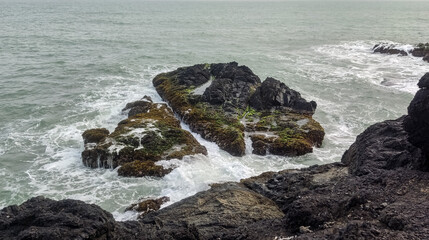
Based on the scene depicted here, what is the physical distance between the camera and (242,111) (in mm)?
27453

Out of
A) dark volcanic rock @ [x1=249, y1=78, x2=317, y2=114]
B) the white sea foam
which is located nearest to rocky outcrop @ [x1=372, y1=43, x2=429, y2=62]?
the white sea foam

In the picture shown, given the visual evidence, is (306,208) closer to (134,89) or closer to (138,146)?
(138,146)

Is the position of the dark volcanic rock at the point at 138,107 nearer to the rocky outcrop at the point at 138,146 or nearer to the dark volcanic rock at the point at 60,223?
the rocky outcrop at the point at 138,146

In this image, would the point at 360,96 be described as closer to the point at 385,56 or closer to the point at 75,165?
the point at 385,56

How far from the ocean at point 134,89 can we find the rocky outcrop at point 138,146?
70cm

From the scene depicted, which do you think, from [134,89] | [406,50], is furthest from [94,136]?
[406,50]

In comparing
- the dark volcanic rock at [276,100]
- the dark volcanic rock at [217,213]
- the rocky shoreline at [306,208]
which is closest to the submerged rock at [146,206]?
the rocky shoreline at [306,208]

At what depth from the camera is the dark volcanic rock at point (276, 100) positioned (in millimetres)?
28219

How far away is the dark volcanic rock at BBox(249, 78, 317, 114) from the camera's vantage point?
28219 millimetres

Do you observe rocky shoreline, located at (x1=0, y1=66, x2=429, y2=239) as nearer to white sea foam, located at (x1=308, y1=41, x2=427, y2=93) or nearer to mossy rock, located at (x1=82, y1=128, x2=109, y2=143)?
mossy rock, located at (x1=82, y1=128, x2=109, y2=143)

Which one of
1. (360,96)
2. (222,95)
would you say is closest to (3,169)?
(222,95)

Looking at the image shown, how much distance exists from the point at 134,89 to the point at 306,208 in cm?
2817

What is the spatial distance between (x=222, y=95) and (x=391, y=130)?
1457 cm

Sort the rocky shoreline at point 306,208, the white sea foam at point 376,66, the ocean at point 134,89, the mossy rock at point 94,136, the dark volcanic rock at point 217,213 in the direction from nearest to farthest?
the rocky shoreline at point 306,208
the dark volcanic rock at point 217,213
the ocean at point 134,89
the mossy rock at point 94,136
the white sea foam at point 376,66
